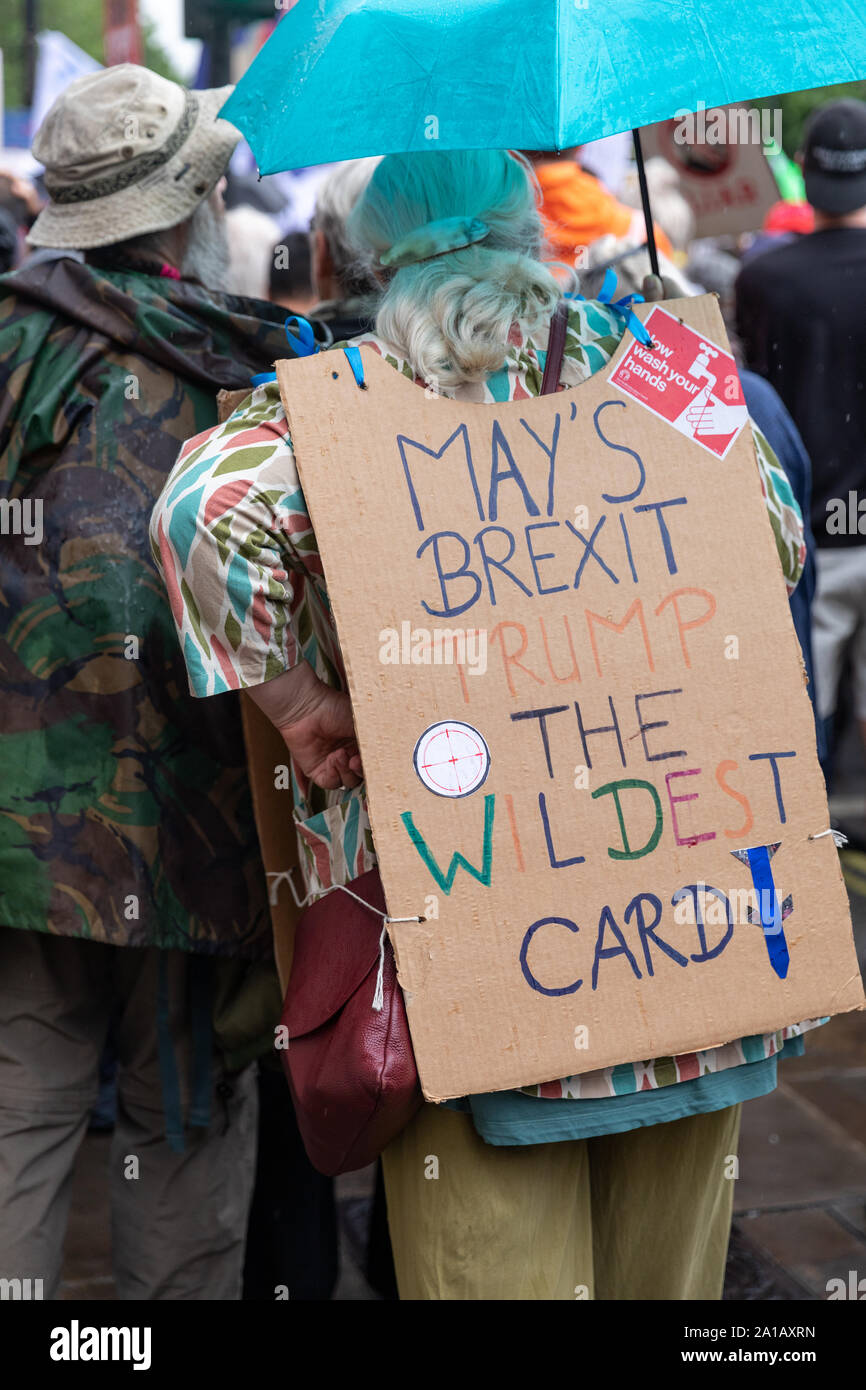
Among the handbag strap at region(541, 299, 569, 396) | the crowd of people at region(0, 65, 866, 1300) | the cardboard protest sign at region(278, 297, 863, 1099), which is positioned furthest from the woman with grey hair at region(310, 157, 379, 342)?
the cardboard protest sign at region(278, 297, 863, 1099)

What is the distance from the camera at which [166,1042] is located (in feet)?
7.94

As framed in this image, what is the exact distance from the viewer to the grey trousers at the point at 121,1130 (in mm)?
2328

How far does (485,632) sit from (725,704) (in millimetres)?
311

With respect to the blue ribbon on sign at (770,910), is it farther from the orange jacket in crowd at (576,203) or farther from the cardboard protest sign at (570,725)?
the orange jacket in crowd at (576,203)

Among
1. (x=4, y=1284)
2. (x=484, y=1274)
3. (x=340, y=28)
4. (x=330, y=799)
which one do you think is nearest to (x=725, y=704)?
(x=330, y=799)

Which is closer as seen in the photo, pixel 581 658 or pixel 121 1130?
pixel 581 658

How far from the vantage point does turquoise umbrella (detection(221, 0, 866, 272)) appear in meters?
1.72

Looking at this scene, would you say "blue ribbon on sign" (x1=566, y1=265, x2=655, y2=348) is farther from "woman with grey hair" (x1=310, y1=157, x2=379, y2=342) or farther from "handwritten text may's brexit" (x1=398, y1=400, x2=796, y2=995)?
"woman with grey hair" (x1=310, y1=157, x2=379, y2=342)

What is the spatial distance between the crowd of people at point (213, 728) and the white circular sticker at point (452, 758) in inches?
6.2

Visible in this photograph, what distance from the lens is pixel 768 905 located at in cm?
185

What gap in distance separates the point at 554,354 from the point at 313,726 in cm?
55

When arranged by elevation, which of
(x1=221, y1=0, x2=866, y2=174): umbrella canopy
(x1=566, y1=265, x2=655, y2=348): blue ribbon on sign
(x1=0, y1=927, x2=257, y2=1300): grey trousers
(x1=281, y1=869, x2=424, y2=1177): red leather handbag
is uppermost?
(x1=221, y1=0, x2=866, y2=174): umbrella canopy

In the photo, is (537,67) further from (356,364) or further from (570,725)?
(570,725)

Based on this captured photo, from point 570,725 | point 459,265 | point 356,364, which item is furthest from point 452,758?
point 459,265
